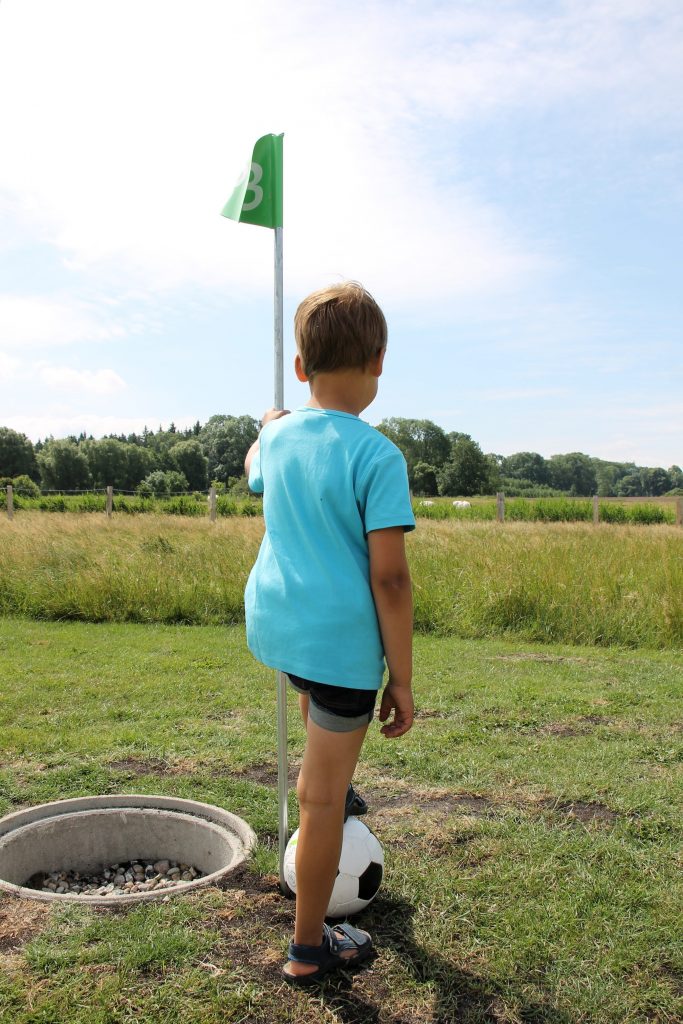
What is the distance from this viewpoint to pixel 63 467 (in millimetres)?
78500

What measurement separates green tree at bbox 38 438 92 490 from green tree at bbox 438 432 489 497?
117 ft

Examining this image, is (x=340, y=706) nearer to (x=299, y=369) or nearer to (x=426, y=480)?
(x=299, y=369)

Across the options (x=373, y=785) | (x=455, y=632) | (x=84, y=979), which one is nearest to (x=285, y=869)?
(x=84, y=979)

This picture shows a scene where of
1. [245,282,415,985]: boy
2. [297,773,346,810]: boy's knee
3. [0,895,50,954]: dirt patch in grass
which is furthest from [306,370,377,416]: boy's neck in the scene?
[0,895,50,954]: dirt patch in grass

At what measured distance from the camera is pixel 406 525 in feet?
7.09

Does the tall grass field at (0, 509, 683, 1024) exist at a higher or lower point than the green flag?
lower

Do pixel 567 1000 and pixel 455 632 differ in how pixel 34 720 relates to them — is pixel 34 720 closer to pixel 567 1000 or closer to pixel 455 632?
pixel 567 1000

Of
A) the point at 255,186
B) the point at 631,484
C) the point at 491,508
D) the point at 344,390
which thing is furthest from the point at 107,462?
the point at 344,390

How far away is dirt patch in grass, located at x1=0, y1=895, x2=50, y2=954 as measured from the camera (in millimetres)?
2533

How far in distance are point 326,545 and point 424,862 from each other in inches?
63.4

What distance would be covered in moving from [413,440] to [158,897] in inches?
3346

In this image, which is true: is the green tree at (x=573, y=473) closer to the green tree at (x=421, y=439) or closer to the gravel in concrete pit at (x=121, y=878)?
the green tree at (x=421, y=439)

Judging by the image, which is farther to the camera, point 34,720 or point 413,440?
point 413,440

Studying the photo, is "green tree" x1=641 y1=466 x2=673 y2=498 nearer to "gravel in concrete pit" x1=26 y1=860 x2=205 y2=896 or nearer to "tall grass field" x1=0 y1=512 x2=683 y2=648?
"tall grass field" x1=0 y1=512 x2=683 y2=648
